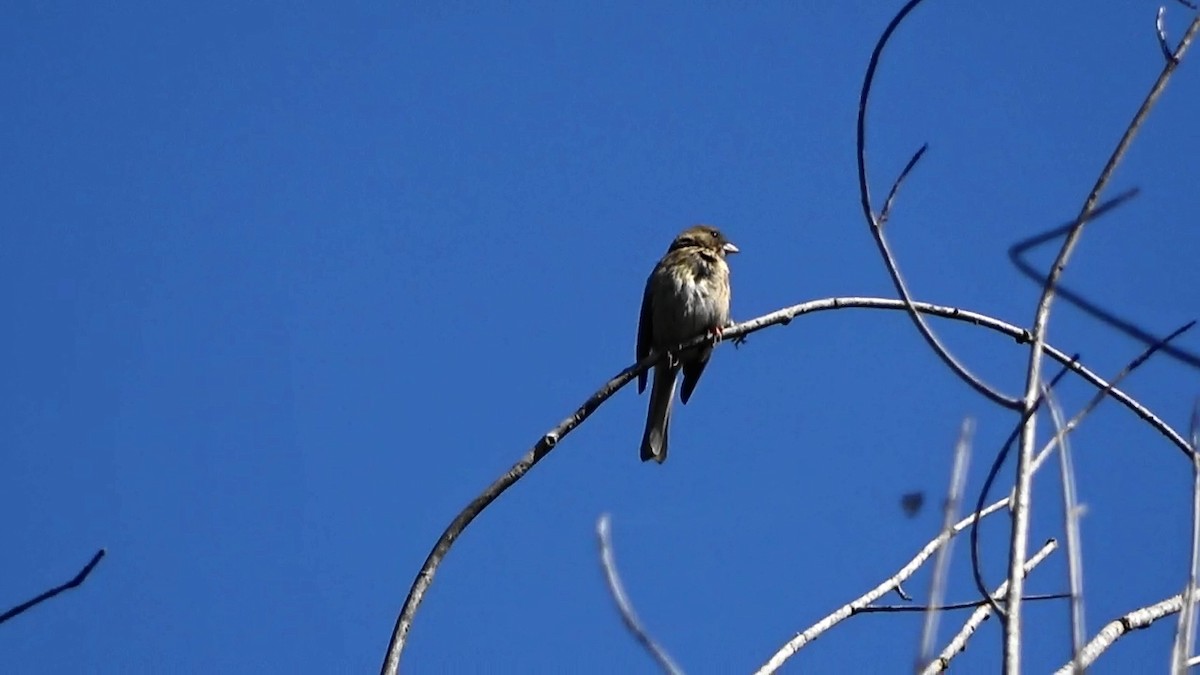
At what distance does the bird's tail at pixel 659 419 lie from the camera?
8.27 meters

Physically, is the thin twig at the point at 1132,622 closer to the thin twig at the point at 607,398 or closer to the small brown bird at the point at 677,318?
the thin twig at the point at 607,398

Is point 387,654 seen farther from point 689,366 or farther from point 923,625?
point 689,366

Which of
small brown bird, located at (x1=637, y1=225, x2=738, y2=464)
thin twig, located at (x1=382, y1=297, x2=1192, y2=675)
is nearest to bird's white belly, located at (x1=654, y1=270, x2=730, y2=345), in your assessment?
small brown bird, located at (x1=637, y1=225, x2=738, y2=464)

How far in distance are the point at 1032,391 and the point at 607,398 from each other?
183cm

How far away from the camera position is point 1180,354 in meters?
2.05

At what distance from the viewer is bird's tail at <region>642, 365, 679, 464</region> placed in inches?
325

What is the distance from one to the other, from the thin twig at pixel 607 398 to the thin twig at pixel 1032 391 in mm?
151

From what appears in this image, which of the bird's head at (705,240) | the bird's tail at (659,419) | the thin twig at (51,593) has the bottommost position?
the thin twig at (51,593)

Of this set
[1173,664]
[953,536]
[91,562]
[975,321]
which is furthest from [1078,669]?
[975,321]

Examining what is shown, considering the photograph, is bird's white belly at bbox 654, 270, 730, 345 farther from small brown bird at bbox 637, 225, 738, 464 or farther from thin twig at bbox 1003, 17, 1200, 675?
thin twig at bbox 1003, 17, 1200, 675

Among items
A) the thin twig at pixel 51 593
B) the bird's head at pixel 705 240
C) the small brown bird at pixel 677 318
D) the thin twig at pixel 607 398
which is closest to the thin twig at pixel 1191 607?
the thin twig at pixel 607 398

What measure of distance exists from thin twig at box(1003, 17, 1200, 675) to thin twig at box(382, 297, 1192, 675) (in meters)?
0.15

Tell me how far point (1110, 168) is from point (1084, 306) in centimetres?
53

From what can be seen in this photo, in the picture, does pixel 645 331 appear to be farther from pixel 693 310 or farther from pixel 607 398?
pixel 607 398
